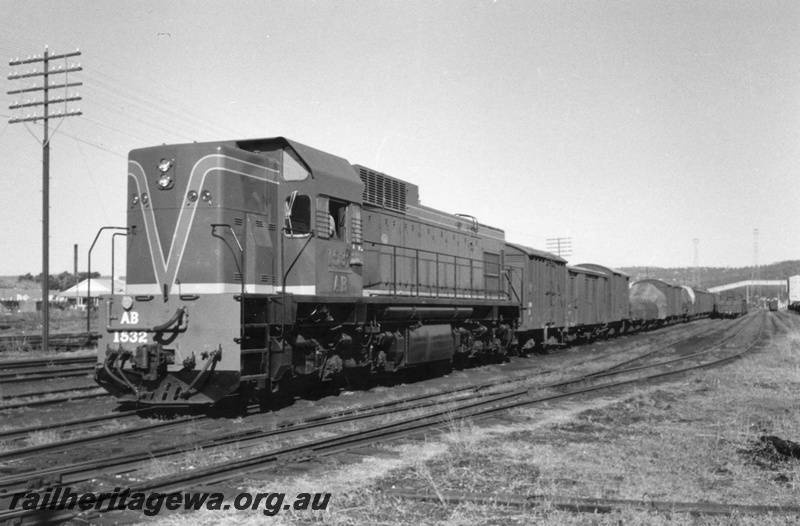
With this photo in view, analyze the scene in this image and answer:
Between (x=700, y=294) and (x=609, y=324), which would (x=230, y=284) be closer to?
(x=609, y=324)

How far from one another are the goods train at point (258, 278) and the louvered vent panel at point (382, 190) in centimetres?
4

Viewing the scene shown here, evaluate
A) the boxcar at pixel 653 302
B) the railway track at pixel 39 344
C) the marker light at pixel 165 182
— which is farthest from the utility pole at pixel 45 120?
the boxcar at pixel 653 302

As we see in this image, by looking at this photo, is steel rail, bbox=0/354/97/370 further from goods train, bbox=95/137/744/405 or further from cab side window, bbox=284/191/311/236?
cab side window, bbox=284/191/311/236

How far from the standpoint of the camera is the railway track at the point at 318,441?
5.99 metres

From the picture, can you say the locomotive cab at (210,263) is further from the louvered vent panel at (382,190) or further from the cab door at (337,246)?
the louvered vent panel at (382,190)

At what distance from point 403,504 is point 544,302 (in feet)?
58.7

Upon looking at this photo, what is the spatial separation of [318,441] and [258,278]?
3.43 metres

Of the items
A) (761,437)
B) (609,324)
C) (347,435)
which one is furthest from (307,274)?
(609,324)

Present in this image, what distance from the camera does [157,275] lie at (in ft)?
32.3

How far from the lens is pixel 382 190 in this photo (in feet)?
45.3

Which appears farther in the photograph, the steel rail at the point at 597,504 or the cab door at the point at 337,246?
the cab door at the point at 337,246

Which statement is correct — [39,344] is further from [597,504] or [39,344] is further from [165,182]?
[597,504]

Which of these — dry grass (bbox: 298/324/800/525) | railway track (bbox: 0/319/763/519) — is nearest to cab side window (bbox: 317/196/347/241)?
railway track (bbox: 0/319/763/519)

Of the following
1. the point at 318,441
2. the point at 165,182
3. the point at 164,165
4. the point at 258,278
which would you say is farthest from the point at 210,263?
the point at 318,441
